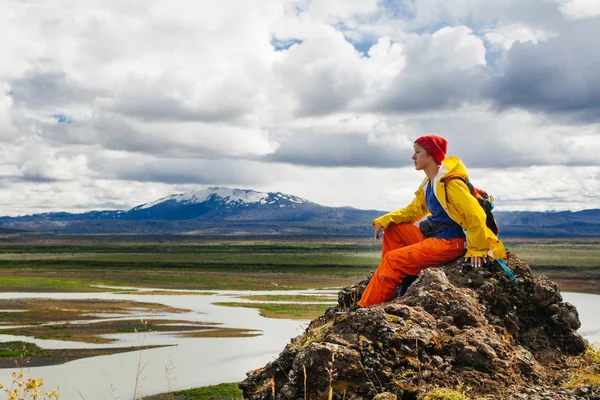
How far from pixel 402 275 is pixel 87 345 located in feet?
86.2

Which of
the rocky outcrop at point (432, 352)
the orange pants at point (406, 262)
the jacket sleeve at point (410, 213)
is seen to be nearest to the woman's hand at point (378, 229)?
the jacket sleeve at point (410, 213)

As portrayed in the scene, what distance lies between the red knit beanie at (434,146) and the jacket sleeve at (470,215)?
52cm

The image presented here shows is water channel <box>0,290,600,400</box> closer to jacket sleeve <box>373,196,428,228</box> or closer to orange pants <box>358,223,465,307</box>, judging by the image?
jacket sleeve <box>373,196,428,228</box>

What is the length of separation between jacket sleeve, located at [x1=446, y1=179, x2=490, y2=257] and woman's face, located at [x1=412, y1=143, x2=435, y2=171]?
530mm

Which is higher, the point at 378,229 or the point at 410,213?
the point at 410,213

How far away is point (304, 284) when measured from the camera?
67.8 meters

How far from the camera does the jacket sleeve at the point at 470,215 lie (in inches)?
262

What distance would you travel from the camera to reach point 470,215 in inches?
262

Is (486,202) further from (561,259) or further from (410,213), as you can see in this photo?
(561,259)

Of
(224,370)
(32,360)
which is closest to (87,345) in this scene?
(32,360)

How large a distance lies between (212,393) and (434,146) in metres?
16.1

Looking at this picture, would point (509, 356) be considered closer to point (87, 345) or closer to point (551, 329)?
point (551, 329)

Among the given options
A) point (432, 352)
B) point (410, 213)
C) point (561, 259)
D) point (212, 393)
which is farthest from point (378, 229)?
point (561, 259)

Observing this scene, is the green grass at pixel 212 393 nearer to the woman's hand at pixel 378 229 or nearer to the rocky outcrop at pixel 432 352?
the woman's hand at pixel 378 229
